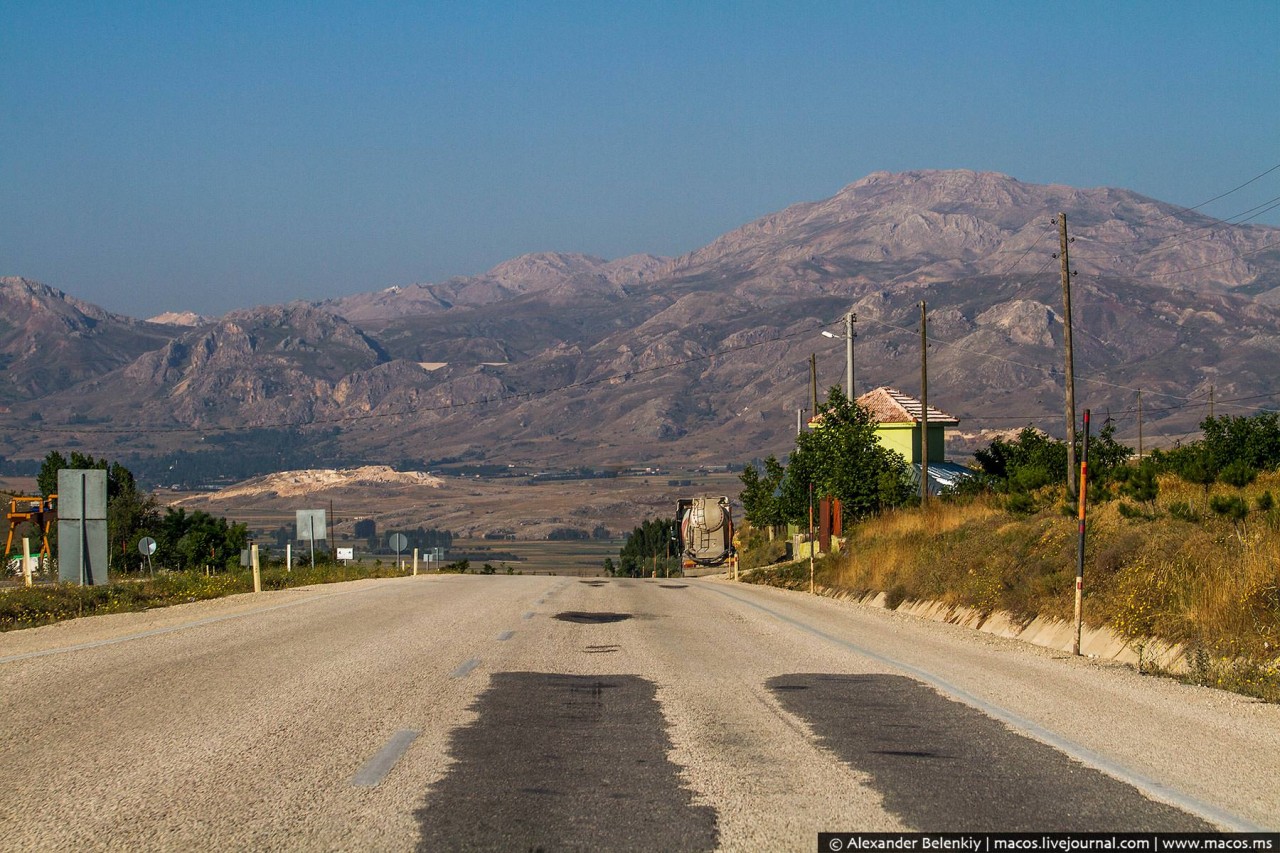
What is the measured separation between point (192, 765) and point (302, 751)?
74 centimetres

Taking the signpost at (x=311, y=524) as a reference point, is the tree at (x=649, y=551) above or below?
below

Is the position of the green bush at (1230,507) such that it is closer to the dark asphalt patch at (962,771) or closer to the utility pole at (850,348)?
the dark asphalt patch at (962,771)

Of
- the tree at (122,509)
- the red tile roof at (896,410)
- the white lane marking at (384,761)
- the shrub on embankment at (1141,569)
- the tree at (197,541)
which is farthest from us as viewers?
the tree at (197,541)

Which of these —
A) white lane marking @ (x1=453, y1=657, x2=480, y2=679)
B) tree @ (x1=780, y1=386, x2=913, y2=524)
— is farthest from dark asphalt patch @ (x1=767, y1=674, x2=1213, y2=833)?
tree @ (x1=780, y1=386, x2=913, y2=524)

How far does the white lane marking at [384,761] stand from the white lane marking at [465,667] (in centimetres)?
328

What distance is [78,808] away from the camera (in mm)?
7746

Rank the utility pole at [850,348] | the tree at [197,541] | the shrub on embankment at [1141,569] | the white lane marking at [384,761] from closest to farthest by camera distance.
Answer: the white lane marking at [384,761] < the shrub on embankment at [1141,569] < the utility pole at [850,348] < the tree at [197,541]

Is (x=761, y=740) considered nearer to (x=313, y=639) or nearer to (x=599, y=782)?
(x=599, y=782)

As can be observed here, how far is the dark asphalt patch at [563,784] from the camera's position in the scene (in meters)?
7.25

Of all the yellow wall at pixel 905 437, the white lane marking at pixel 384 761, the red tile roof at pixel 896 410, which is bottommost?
the white lane marking at pixel 384 761

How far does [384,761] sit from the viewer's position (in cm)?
897

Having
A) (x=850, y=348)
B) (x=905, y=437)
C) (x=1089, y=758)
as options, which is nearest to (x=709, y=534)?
(x=905, y=437)

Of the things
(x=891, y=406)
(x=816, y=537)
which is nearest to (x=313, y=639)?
(x=816, y=537)

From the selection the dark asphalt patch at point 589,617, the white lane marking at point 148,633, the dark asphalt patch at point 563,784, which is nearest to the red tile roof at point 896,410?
the dark asphalt patch at point 589,617
